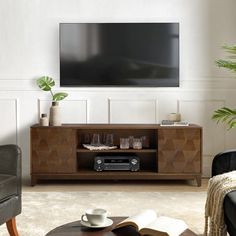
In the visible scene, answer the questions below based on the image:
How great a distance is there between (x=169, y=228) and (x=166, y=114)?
10.7ft

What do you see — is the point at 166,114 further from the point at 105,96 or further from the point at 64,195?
the point at 64,195

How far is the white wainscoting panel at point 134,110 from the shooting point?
17.3 ft

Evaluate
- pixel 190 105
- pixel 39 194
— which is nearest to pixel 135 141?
pixel 190 105

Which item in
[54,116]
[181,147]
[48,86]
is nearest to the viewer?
[181,147]

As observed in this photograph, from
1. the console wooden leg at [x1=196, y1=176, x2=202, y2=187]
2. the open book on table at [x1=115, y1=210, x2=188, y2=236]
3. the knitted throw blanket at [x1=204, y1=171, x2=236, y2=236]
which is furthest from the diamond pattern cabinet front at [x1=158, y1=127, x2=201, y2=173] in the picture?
the open book on table at [x1=115, y1=210, x2=188, y2=236]

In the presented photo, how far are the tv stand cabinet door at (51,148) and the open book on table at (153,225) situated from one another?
106 inches

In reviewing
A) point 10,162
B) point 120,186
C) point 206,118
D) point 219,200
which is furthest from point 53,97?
point 219,200

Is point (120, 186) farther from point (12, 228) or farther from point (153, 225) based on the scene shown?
point (153, 225)

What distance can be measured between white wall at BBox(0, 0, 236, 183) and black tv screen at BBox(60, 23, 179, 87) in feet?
0.31

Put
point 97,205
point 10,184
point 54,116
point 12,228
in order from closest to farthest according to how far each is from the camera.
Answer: point 10,184, point 12,228, point 97,205, point 54,116

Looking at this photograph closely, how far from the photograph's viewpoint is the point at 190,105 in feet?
17.3

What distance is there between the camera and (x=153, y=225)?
210 centimetres

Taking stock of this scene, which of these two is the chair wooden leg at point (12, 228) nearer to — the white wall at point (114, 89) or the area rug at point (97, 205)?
the area rug at point (97, 205)

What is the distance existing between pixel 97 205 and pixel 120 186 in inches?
33.6
